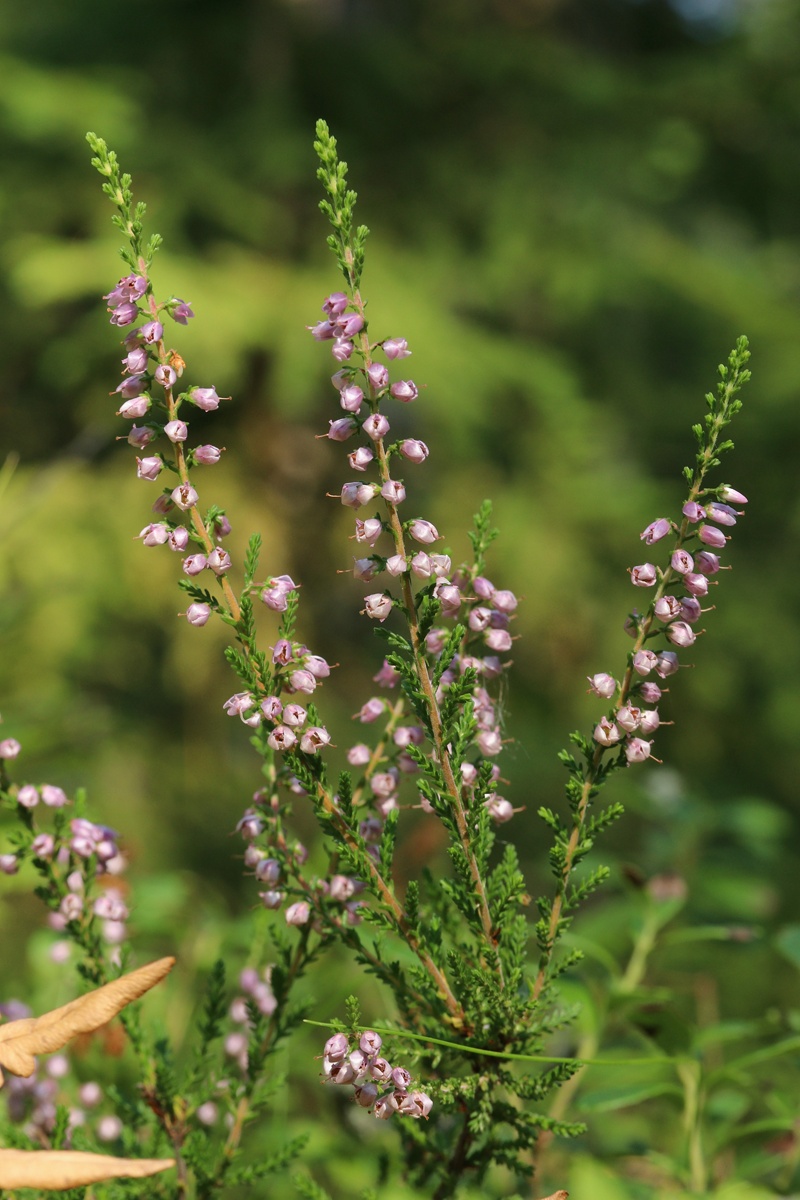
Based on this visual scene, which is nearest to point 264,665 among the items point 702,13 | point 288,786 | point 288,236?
point 288,786

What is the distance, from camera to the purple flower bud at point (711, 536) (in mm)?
862

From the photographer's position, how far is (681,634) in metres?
0.88

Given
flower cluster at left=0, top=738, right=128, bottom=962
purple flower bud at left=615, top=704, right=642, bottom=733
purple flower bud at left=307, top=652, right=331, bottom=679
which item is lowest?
flower cluster at left=0, top=738, right=128, bottom=962

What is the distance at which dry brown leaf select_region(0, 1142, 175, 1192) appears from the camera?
0.66m

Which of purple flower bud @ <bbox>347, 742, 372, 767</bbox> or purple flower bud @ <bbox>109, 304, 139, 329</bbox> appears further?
purple flower bud @ <bbox>347, 742, 372, 767</bbox>

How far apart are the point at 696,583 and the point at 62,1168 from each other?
0.61 meters

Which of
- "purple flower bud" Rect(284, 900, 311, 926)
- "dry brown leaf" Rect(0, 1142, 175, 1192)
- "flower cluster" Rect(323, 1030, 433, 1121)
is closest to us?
"dry brown leaf" Rect(0, 1142, 175, 1192)

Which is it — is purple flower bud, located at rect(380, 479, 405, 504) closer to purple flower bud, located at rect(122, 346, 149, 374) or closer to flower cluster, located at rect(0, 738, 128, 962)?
purple flower bud, located at rect(122, 346, 149, 374)

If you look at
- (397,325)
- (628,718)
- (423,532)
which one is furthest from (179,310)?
(397,325)

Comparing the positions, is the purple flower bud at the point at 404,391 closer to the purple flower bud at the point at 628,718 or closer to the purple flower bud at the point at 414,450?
the purple flower bud at the point at 414,450

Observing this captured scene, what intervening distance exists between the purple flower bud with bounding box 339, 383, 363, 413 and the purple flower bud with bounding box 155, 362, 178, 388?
0.14m

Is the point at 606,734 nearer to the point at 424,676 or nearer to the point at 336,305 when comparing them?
the point at 424,676

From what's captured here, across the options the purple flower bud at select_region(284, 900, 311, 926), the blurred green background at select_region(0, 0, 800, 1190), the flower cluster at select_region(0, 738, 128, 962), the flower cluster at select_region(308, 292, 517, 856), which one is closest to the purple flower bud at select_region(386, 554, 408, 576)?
the flower cluster at select_region(308, 292, 517, 856)

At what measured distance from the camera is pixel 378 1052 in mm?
859
